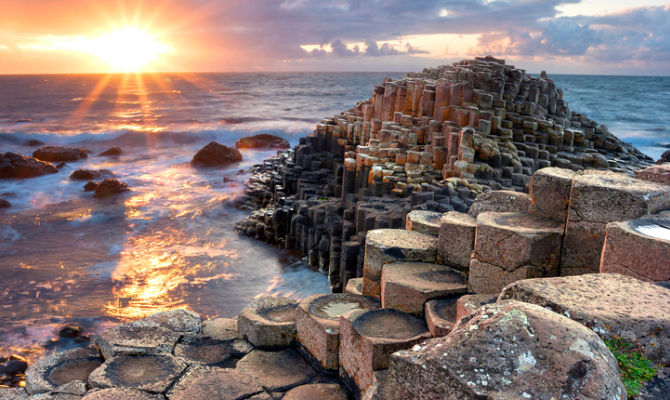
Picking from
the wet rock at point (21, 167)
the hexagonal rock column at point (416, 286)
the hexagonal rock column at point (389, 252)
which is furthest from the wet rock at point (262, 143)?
the hexagonal rock column at point (416, 286)

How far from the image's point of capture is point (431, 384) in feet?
8.27

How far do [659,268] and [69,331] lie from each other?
29.3 ft

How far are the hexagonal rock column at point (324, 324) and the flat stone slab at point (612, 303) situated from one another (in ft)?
6.77

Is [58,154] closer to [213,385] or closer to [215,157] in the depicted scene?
[215,157]

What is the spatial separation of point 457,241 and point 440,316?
965mm

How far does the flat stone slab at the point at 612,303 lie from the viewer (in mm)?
2775

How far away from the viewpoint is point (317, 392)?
4641 millimetres

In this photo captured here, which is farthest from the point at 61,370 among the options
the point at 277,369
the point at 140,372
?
the point at 277,369

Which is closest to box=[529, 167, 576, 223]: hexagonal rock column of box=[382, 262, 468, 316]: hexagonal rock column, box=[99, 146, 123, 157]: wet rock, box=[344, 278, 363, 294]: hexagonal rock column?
box=[382, 262, 468, 316]: hexagonal rock column

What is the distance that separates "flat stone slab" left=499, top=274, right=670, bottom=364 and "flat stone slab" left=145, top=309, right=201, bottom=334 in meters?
4.24

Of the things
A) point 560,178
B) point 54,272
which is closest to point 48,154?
point 54,272

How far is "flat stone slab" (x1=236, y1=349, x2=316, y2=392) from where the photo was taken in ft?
16.0

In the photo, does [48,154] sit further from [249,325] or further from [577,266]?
[577,266]

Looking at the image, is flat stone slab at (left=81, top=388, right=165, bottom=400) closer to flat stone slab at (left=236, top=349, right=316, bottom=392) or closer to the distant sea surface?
flat stone slab at (left=236, top=349, right=316, bottom=392)
